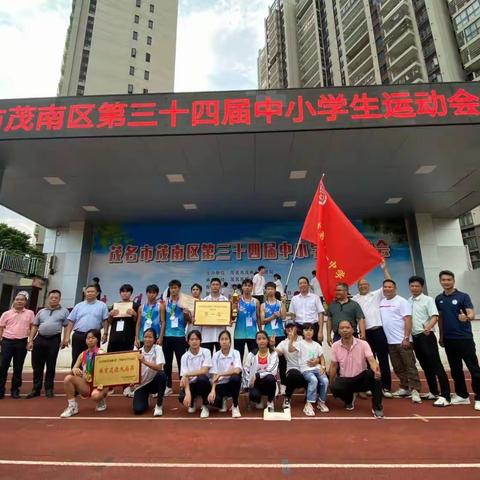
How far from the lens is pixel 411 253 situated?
476 inches

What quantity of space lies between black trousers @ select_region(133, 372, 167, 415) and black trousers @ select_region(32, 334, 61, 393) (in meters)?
1.68

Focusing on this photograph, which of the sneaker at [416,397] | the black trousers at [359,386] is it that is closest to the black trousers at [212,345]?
the black trousers at [359,386]

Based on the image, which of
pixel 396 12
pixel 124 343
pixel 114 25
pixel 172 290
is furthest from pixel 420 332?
pixel 114 25

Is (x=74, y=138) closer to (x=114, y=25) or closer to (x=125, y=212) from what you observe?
(x=125, y=212)

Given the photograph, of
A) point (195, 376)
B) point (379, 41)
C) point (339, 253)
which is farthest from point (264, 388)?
point (379, 41)

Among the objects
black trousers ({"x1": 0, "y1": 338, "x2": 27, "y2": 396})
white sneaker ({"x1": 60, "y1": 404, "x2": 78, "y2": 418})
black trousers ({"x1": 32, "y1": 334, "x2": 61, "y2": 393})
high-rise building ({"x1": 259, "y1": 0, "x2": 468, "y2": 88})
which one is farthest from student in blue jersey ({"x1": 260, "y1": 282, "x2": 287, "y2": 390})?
high-rise building ({"x1": 259, "y1": 0, "x2": 468, "y2": 88})

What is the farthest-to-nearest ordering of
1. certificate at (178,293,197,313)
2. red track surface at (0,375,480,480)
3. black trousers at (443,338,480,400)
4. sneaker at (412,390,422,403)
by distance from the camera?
certificate at (178,293,197,313) < sneaker at (412,390,422,403) < black trousers at (443,338,480,400) < red track surface at (0,375,480,480)

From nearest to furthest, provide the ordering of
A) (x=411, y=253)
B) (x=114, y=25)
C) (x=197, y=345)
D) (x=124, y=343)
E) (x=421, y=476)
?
(x=421, y=476)
(x=197, y=345)
(x=124, y=343)
(x=411, y=253)
(x=114, y=25)

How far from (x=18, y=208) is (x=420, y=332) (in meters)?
12.0

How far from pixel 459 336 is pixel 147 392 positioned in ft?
12.9

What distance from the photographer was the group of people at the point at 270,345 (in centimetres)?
407

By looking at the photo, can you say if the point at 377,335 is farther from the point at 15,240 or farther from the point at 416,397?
the point at 15,240

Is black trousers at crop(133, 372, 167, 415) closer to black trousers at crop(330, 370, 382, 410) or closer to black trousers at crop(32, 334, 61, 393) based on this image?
black trousers at crop(32, 334, 61, 393)

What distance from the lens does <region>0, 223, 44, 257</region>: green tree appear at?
30.3 metres
